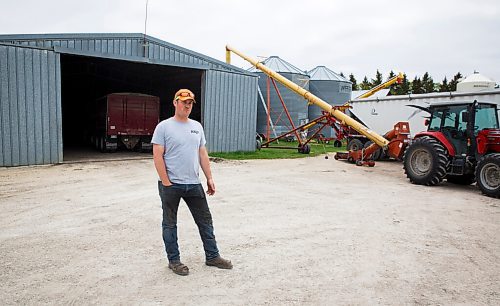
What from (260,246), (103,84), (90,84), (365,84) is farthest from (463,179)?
(365,84)

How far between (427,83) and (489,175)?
48495mm

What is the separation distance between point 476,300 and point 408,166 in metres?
7.51

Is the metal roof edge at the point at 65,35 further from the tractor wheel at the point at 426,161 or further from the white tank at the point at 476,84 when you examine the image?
the white tank at the point at 476,84

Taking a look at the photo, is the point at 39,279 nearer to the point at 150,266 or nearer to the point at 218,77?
the point at 150,266

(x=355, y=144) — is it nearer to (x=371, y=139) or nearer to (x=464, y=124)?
(x=371, y=139)

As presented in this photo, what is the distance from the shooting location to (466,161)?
9.53m

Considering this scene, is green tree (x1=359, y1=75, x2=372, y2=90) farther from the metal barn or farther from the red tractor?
the red tractor

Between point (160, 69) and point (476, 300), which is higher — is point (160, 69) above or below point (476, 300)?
above

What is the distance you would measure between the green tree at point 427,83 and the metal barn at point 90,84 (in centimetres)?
3973

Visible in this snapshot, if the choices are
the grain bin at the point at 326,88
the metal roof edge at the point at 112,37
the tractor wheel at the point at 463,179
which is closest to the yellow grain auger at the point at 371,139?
the tractor wheel at the point at 463,179

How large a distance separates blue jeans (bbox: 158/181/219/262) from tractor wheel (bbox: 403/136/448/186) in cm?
771

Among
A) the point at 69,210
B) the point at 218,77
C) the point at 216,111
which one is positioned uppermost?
the point at 218,77

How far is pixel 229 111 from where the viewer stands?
1681 cm

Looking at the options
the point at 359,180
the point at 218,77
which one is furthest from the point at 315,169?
the point at 218,77
